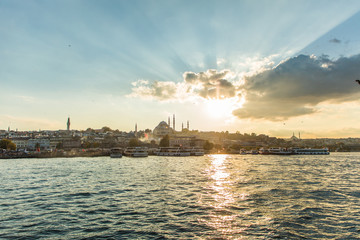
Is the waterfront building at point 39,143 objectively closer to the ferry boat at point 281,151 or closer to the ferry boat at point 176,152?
the ferry boat at point 176,152

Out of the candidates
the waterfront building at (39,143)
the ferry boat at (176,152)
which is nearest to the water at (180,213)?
the ferry boat at (176,152)

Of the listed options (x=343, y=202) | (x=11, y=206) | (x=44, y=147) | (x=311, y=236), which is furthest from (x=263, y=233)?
(x=44, y=147)

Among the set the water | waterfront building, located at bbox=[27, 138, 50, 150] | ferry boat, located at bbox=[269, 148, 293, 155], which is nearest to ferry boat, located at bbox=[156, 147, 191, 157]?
ferry boat, located at bbox=[269, 148, 293, 155]

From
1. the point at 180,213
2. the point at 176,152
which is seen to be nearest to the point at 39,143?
the point at 176,152

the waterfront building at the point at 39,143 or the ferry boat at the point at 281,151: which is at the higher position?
the waterfront building at the point at 39,143

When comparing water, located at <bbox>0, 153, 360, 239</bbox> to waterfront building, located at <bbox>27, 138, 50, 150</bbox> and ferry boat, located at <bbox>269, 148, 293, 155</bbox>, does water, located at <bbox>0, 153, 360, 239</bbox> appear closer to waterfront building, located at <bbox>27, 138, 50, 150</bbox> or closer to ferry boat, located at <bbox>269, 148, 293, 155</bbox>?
ferry boat, located at <bbox>269, 148, 293, 155</bbox>

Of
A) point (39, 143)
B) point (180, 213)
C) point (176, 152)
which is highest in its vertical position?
point (39, 143)

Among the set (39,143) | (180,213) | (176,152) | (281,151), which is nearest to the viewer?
(180,213)

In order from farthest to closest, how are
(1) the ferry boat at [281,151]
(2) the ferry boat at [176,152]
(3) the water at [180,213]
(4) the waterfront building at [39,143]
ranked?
(4) the waterfront building at [39,143], (1) the ferry boat at [281,151], (2) the ferry boat at [176,152], (3) the water at [180,213]

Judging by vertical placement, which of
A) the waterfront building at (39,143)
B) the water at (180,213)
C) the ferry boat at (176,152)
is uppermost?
the waterfront building at (39,143)

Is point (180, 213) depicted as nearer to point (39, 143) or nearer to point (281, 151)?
point (281, 151)

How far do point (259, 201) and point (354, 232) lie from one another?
285 inches

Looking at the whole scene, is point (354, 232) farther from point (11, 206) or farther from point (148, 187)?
point (11, 206)

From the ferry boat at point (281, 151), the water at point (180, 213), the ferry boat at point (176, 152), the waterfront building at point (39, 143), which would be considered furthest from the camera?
the waterfront building at point (39, 143)
